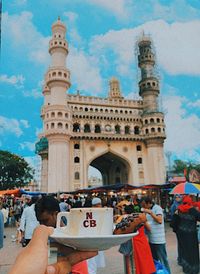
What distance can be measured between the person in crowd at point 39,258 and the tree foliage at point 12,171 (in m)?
39.3

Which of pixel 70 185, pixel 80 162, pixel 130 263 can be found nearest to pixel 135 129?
pixel 80 162

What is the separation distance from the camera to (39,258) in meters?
1.06

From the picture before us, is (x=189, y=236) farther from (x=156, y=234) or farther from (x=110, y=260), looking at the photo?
(x=110, y=260)

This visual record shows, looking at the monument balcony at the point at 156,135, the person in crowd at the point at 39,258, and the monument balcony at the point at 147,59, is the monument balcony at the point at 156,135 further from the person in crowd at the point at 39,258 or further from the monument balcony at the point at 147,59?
the person in crowd at the point at 39,258

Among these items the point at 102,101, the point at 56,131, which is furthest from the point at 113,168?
the point at 56,131

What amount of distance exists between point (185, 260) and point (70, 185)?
27528 mm

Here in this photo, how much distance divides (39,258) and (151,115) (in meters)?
37.6

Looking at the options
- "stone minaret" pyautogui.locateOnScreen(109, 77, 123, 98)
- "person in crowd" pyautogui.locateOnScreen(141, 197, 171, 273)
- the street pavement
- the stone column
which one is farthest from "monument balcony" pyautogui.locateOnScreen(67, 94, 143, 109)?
"person in crowd" pyautogui.locateOnScreen(141, 197, 171, 273)

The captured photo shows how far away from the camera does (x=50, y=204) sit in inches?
93.1

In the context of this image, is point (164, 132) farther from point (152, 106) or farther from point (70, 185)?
point (70, 185)

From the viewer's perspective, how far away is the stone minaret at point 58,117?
101 ft

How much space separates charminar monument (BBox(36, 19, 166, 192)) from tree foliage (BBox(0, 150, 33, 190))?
3.34 meters

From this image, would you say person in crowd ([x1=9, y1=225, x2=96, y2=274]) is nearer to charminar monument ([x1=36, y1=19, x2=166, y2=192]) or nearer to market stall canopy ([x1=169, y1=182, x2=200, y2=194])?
market stall canopy ([x1=169, y1=182, x2=200, y2=194])

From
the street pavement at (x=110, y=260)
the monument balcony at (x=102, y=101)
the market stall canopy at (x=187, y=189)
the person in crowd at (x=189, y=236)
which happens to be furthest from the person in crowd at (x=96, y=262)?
the monument balcony at (x=102, y=101)
